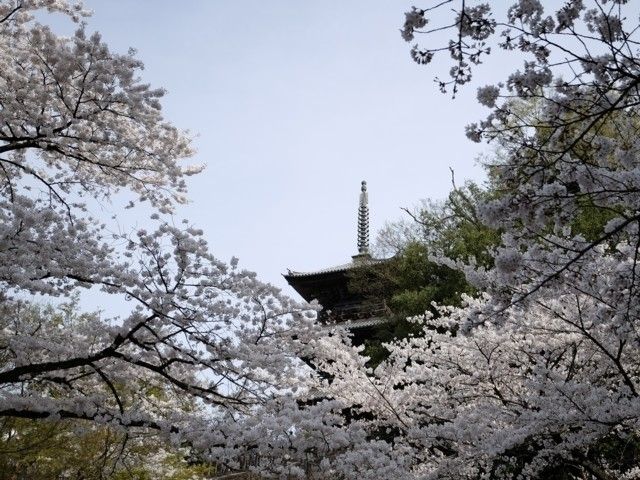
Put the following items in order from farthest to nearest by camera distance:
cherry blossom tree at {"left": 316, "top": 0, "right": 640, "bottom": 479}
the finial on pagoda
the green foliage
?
the finial on pagoda
the green foliage
cherry blossom tree at {"left": 316, "top": 0, "right": 640, "bottom": 479}

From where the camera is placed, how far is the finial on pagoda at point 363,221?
24452mm

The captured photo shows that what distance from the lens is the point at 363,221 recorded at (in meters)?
25.9

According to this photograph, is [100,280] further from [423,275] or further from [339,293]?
[339,293]

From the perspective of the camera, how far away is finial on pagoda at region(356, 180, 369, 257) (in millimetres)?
24452

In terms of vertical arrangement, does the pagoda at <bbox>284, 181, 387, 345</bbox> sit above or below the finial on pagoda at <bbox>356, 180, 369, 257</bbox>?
below

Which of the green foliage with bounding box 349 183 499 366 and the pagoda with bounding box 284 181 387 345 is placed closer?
the green foliage with bounding box 349 183 499 366

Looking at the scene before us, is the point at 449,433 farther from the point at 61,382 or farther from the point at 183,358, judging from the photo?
the point at 61,382

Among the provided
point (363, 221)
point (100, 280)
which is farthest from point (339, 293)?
point (100, 280)

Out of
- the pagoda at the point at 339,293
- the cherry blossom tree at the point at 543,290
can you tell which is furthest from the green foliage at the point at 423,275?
the cherry blossom tree at the point at 543,290

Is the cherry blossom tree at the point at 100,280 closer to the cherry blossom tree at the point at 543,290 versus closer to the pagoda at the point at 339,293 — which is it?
the cherry blossom tree at the point at 543,290

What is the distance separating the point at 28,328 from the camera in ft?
21.0

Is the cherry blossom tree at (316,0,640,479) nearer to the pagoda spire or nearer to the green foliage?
the green foliage

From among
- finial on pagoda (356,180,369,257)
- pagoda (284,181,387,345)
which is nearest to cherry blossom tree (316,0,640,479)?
pagoda (284,181,387,345)

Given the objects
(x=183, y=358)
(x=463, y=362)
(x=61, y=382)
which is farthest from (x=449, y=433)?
(x=61, y=382)
